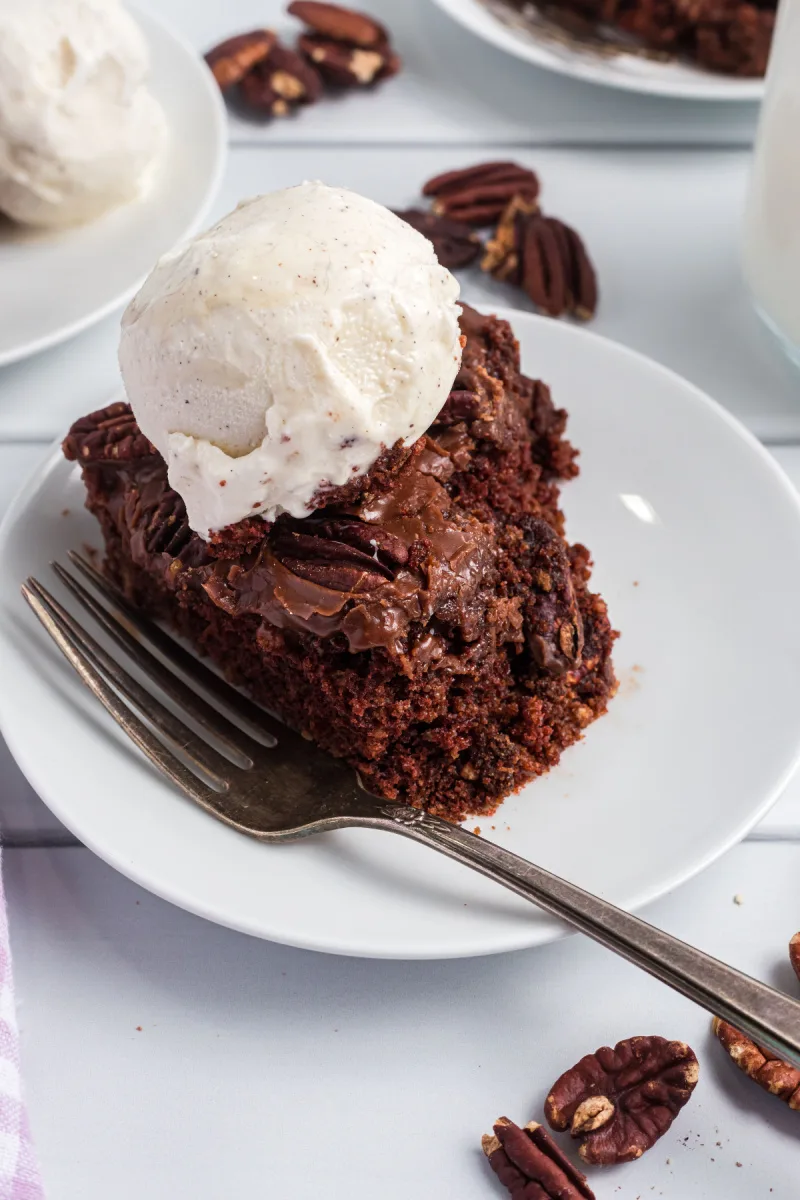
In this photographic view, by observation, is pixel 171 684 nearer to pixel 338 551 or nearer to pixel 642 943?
pixel 338 551

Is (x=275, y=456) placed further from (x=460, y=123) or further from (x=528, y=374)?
(x=460, y=123)

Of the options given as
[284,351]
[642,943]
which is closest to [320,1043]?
[642,943]

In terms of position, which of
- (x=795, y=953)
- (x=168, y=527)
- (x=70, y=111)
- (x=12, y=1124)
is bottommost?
(x=12, y=1124)

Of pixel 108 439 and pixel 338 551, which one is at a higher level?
pixel 338 551

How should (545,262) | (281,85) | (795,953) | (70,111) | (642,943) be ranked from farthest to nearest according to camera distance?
(281,85), (545,262), (70,111), (795,953), (642,943)

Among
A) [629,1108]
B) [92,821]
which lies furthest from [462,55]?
[629,1108]

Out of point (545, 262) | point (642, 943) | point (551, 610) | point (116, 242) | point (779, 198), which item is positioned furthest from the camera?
point (545, 262)

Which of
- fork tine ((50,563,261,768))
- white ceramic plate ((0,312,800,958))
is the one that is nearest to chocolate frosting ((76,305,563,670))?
fork tine ((50,563,261,768))

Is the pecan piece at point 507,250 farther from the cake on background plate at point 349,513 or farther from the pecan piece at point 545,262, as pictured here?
the cake on background plate at point 349,513
